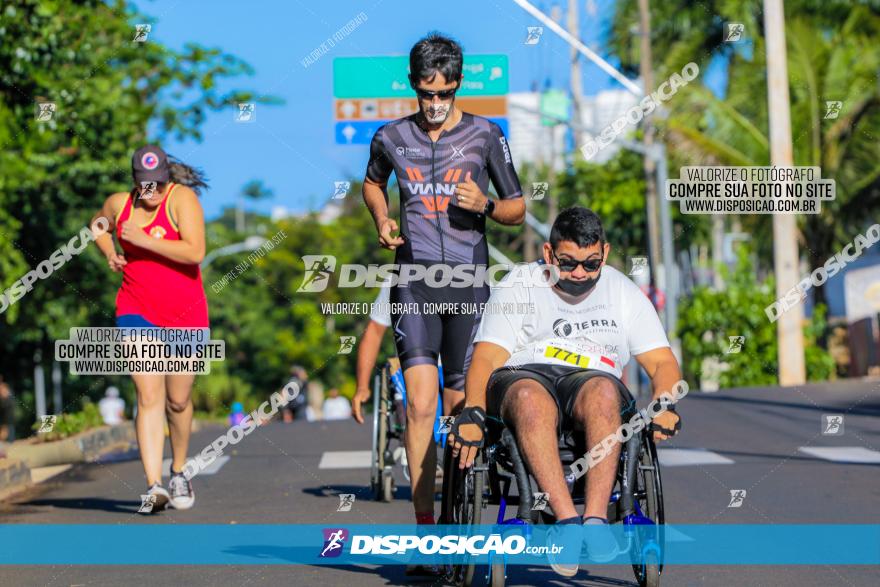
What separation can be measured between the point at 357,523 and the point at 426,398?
2.30 metres

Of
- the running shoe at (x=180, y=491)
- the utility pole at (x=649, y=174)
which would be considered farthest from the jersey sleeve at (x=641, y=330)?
the utility pole at (x=649, y=174)

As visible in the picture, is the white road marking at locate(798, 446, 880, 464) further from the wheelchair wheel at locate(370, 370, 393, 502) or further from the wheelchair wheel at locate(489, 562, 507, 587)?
the wheelchair wheel at locate(489, 562, 507, 587)

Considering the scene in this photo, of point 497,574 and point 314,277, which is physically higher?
point 314,277

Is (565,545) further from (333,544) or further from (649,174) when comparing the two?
(649,174)

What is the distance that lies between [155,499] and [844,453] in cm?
512

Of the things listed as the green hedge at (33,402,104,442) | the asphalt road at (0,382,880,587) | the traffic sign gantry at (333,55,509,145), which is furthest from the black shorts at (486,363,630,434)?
the traffic sign gantry at (333,55,509,145)

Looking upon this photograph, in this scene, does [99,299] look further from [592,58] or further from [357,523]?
[357,523]

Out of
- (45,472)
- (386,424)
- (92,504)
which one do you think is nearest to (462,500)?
(386,424)

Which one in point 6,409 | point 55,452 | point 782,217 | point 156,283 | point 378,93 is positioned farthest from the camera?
point 6,409

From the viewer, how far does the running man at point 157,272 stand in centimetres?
934

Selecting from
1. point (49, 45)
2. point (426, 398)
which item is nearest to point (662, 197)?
point (49, 45)

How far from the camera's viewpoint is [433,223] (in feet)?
22.0

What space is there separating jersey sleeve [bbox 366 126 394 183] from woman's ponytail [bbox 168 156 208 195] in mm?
3048

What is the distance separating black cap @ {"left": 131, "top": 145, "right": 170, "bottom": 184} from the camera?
9305 mm
